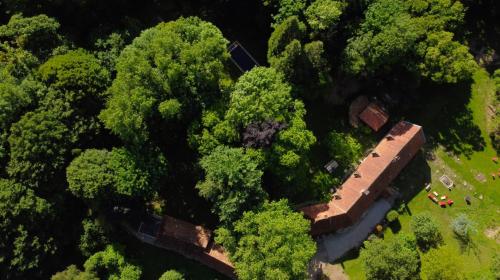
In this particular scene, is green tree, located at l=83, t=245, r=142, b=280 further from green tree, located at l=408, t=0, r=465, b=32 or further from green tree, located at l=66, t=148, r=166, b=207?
green tree, located at l=408, t=0, r=465, b=32

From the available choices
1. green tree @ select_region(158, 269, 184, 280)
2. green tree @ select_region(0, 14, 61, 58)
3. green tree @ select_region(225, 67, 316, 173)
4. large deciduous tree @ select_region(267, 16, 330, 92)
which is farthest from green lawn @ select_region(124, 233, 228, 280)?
large deciduous tree @ select_region(267, 16, 330, 92)

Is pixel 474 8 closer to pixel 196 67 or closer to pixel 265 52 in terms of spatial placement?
pixel 265 52

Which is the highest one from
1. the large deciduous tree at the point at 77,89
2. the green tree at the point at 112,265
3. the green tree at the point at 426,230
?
the large deciduous tree at the point at 77,89

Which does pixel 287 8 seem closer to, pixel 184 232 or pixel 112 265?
pixel 184 232

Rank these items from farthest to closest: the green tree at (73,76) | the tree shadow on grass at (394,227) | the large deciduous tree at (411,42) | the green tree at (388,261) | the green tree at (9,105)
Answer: the tree shadow on grass at (394,227) < the large deciduous tree at (411,42) < the green tree at (388,261) < the green tree at (73,76) < the green tree at (9,105)

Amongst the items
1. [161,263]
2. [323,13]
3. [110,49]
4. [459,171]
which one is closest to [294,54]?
[323,13]

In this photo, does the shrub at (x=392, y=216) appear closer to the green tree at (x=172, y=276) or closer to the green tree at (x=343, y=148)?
the green tree at (x=343, y=148)

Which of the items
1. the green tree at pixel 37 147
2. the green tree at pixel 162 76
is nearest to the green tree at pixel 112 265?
A: the green tree at pixel 37 147
